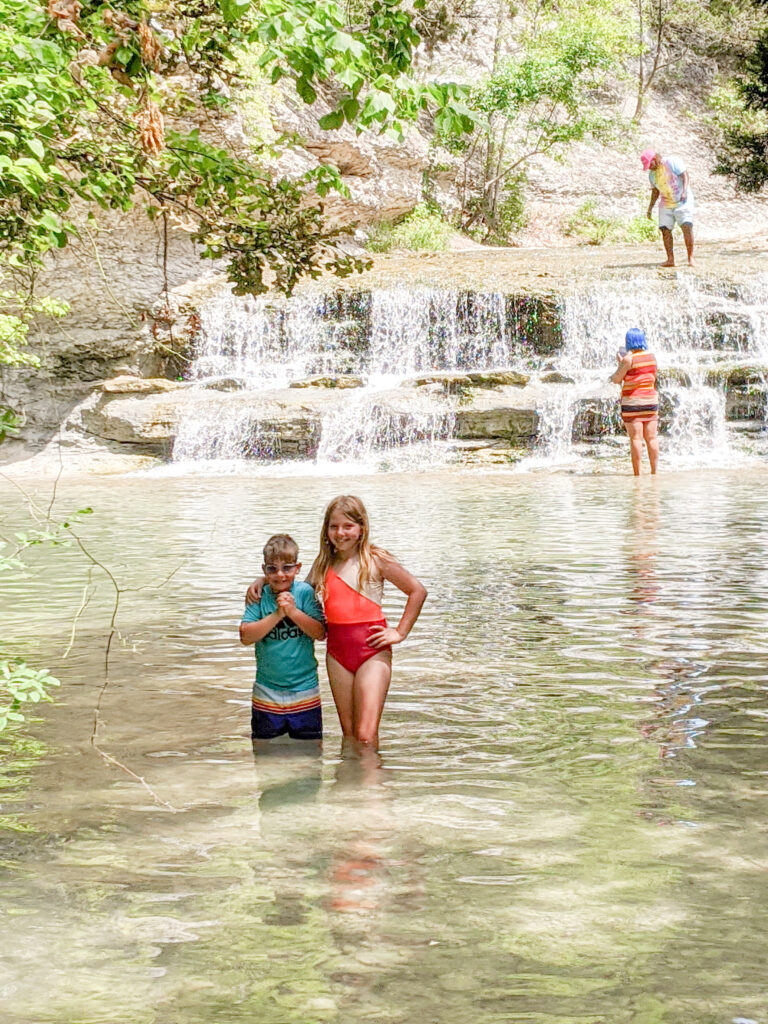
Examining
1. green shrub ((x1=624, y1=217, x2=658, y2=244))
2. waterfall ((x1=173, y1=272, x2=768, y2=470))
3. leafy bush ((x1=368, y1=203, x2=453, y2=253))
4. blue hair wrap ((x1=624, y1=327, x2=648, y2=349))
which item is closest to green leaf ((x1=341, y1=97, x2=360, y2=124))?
blue hair wrap ((x1=624, y1=327, x2=648, y2=349))

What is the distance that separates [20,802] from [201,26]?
13.0 ft

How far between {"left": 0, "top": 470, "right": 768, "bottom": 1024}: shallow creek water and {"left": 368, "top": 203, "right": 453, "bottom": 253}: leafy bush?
26.1 meters

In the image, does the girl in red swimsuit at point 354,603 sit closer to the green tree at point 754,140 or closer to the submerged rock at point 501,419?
the submerged rock at point 501,419

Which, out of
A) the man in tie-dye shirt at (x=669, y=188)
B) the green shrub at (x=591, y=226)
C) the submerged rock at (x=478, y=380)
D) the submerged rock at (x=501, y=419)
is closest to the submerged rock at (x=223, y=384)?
the submerged rock at (x=478, y=380)

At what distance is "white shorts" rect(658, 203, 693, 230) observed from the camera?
25.2 m

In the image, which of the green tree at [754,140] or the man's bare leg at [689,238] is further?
the green tree at [754,140]

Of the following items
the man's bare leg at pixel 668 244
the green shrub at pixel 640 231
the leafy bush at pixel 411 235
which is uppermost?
the green shrub at pixel 640 231

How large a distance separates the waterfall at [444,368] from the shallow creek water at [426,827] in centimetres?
1388

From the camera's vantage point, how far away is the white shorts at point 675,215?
25188mm

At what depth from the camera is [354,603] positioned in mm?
5957

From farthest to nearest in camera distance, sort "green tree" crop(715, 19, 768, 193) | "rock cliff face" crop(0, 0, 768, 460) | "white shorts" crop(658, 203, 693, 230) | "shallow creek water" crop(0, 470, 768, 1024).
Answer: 1. "green tree" crop(715, 19, 768, 193)
2. "rock cliff face" crop(0, 0, 768, 460)
3. "white shorts" crop(658, 203, 693, 230)
4. "shallow creek water" crop(0, 470, 768, 1024)

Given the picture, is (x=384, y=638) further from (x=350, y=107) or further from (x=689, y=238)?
(x=689, y=238)

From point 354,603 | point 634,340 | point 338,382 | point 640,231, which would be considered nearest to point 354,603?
point 354,603

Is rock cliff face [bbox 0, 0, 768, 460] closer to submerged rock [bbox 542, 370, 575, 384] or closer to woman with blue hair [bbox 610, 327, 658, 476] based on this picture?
submerged rock [bbox 542, 370, 575, 384]
